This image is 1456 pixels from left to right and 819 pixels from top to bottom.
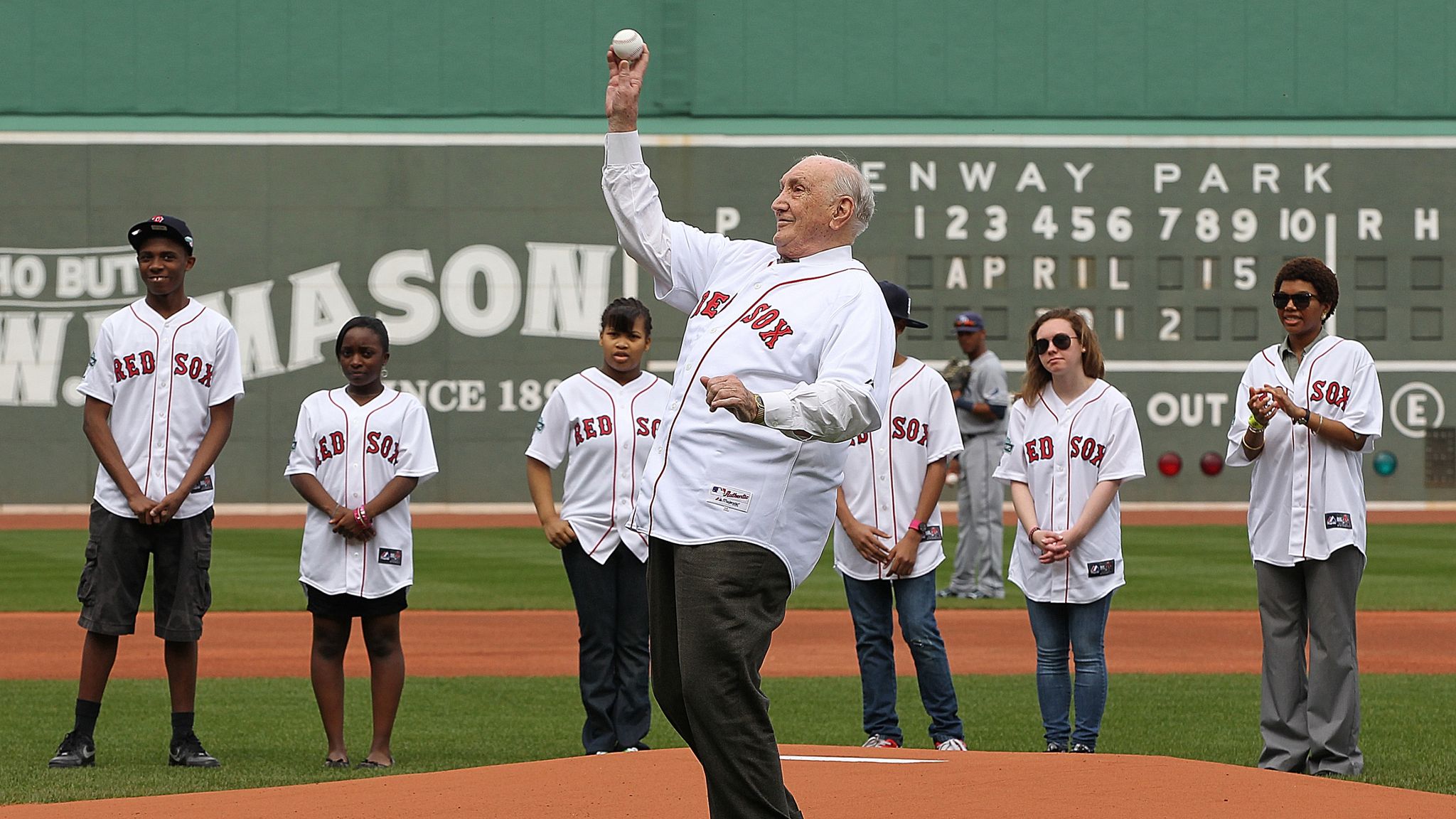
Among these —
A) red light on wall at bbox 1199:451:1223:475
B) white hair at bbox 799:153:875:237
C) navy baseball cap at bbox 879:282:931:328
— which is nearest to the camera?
white hair at bbox 799:153:875:237

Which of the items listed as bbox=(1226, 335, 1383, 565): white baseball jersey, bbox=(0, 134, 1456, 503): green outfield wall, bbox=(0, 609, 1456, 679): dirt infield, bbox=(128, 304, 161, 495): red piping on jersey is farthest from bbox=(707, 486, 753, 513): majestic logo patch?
bbox=(0, 134, 1456, 503): green outfield wall

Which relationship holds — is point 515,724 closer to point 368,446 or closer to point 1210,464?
point 368,446

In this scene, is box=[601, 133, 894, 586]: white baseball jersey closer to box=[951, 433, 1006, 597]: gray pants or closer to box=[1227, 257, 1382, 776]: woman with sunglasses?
box=[1227, 257, 1382, 776]: woman with sunglasses

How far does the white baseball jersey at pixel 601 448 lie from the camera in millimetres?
7539

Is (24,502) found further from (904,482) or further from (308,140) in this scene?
(904,482)

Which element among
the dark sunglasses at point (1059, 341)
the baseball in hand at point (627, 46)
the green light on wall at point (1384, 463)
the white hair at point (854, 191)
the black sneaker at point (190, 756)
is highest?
the baseball in hand at point (627, 46)

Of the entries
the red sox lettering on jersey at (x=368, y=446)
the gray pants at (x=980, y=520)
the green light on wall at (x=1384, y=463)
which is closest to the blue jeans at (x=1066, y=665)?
the red sox lettering on jersey at (x=368, y=446)

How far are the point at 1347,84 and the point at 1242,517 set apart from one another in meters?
7.11

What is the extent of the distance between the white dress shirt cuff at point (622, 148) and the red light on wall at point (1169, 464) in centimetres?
2119

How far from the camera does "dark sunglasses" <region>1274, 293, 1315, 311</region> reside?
7.04 m

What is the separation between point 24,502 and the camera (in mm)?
25000

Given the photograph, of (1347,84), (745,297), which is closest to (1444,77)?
(1347,84)

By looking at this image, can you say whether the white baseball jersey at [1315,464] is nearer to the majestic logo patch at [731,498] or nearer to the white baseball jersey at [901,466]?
the white baseball jersey at [901,466]

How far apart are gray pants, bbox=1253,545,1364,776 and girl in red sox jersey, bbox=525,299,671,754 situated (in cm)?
270
